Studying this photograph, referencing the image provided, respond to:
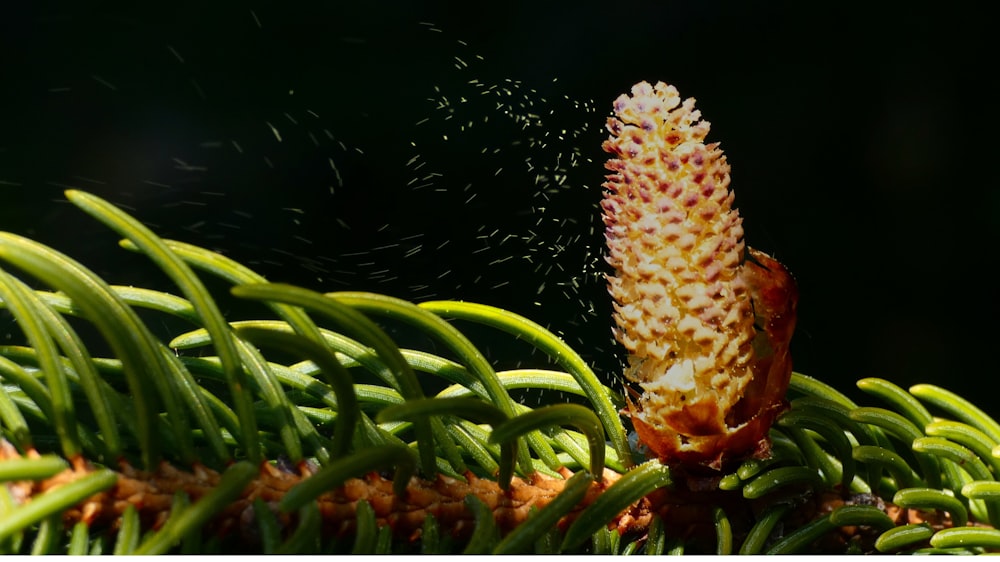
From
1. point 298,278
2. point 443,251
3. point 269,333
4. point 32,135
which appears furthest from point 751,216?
point 269,333

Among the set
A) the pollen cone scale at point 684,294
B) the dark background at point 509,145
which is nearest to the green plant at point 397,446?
the pollen cone scale at point 684,294

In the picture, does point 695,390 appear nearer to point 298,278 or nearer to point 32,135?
point 298,278

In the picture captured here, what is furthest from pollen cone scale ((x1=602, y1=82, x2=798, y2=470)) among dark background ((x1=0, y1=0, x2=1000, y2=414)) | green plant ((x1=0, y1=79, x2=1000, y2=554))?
dark background ((x1=0, y1=0, x2=1000, y2=414))

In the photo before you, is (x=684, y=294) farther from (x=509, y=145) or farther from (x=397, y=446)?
(x=509, y=145)

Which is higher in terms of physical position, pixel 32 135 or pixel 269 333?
pixel 32 135

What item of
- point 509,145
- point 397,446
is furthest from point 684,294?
point 509,145

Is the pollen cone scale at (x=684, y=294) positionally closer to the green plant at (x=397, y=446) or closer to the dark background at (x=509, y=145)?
the green plant at (x=397, y=446)
